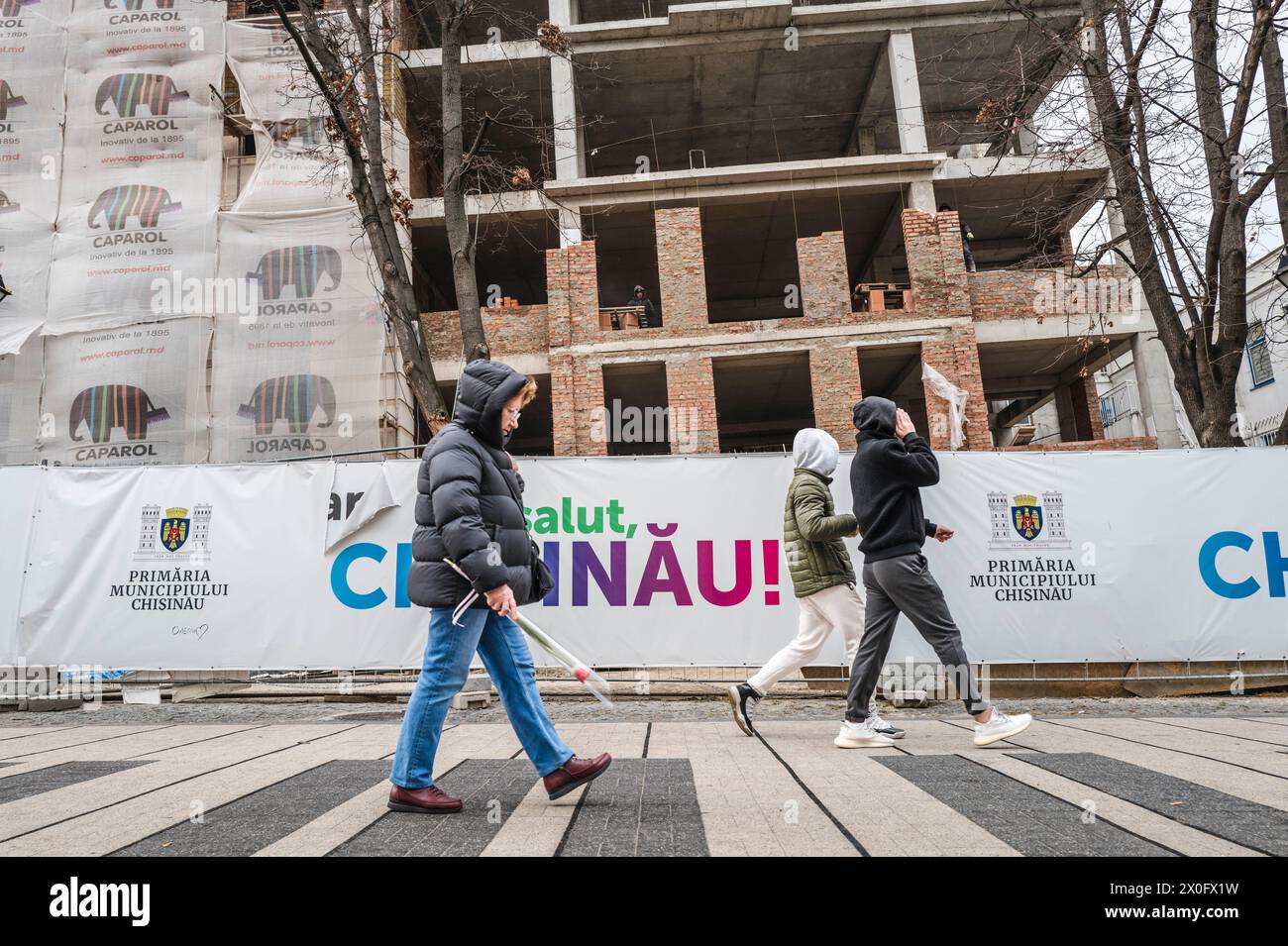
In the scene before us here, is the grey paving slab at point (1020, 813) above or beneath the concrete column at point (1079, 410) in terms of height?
beneath

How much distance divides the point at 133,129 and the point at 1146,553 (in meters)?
17.7

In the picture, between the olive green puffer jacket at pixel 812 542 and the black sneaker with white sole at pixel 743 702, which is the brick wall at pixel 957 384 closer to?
the olive green puffer jacket at pixel 812 542

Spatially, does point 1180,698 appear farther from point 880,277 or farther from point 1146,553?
point 880,277

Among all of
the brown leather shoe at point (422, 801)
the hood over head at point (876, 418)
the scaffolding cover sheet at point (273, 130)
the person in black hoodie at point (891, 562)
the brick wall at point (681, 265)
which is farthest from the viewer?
the brick wall at point (681, 265)

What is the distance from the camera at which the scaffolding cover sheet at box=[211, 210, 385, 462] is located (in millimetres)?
13766

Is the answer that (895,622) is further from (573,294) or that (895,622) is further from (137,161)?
(137,161)

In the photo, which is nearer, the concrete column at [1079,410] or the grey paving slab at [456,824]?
the grey paving slab at [456,824]

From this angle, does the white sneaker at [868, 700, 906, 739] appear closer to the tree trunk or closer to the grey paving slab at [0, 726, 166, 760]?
the grey paving slab at [0, 726, 166, 760]

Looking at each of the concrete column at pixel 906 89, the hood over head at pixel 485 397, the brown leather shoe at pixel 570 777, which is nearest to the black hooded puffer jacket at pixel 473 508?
the hood over head at pixel 485 397

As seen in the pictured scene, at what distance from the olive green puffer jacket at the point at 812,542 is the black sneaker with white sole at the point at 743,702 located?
2.37 ft

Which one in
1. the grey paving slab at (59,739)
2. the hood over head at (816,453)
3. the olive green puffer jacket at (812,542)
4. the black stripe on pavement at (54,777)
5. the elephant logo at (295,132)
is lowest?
the grey paving slab at (59,739)

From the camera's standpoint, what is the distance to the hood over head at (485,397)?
334 centimetres

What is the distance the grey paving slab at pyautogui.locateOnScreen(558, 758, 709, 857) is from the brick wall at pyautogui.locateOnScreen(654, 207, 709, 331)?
13.6 meters
